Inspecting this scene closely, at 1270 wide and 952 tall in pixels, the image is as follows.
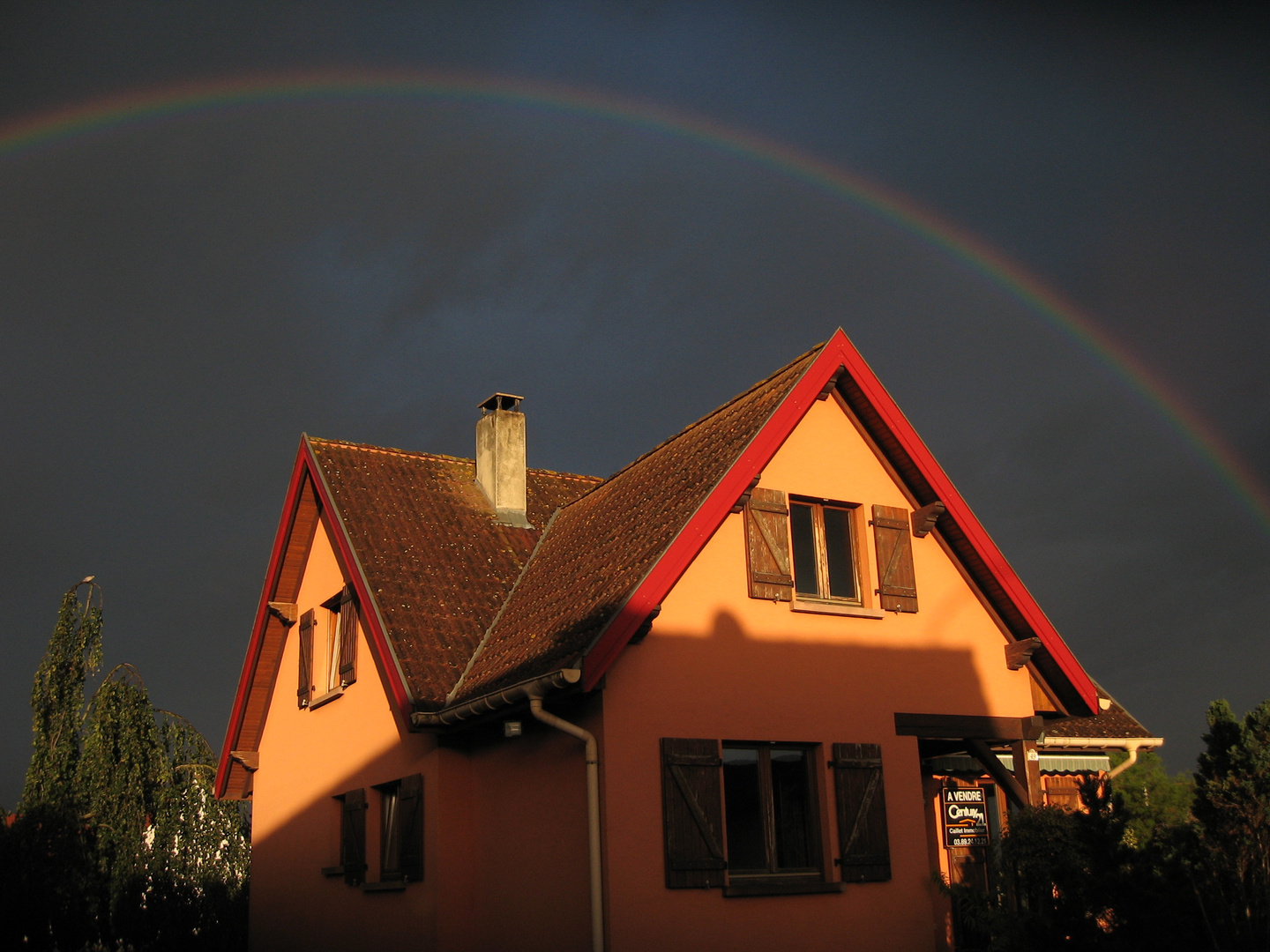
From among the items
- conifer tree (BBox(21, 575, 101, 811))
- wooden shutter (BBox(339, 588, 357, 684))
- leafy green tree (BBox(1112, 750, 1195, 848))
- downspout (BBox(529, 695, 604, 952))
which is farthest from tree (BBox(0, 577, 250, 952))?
leafy green tree (BBox(1112, 750, 1195, 848))

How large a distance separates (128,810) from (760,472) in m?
12.9

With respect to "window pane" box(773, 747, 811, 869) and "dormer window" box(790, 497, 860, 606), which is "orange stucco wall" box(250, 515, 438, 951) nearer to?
"window pane" box(773, 747, 811, 869)

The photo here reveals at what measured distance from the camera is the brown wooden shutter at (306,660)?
54.7 feet

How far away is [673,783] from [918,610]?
381cm

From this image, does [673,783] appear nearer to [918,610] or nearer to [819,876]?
[819,876]

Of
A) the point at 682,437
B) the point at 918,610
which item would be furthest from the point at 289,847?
the point at 918,610

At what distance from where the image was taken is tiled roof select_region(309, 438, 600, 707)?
43.7 feet

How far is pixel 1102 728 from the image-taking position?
18.0 meters

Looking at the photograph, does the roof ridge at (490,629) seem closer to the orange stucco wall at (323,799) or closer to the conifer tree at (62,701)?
the orange stucco wall at (323,799)

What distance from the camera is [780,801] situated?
472 inches

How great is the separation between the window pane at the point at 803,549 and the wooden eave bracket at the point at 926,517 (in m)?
1.28

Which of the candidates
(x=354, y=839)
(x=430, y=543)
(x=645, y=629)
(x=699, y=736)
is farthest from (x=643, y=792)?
(x=430, y=543)

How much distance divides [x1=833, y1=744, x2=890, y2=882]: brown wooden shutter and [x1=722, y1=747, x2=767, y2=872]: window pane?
0.81m

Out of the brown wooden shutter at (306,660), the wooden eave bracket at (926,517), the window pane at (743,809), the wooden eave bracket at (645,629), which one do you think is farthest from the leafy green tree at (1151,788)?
the brown wooden shutter at (306,660)
